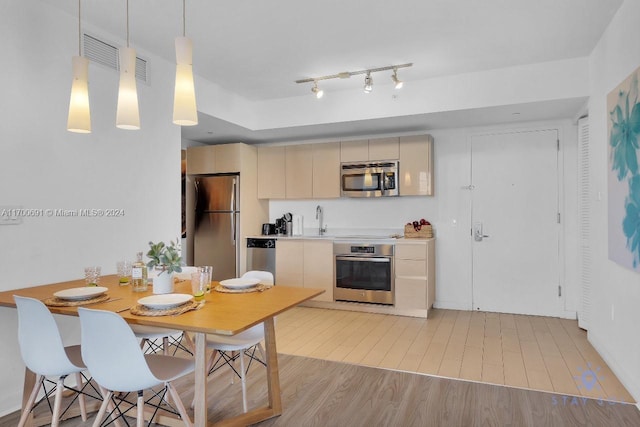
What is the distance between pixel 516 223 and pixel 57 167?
450 centimetres

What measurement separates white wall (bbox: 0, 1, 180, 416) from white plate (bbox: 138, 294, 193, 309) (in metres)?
1.15

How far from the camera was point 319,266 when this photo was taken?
5027mm

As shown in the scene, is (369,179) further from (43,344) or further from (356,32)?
(43,344)

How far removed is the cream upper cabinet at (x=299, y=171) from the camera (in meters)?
5.36

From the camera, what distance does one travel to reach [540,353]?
341 centimetres

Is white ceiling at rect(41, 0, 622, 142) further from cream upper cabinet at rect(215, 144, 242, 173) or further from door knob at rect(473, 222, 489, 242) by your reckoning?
door knob at rect(473, 222, 489, 242)

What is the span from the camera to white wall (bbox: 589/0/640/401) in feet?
8.32

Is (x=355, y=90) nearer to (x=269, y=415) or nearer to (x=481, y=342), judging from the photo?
(x=481, y=342)

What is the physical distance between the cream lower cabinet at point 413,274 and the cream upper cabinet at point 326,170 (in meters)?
1.16

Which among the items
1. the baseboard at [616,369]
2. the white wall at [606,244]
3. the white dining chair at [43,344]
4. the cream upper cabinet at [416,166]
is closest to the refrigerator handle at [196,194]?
the cream upper cabinet at [416,166]

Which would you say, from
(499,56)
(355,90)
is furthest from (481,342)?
(355,90)

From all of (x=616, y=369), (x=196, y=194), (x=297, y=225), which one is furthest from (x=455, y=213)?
(x=196, y=194)

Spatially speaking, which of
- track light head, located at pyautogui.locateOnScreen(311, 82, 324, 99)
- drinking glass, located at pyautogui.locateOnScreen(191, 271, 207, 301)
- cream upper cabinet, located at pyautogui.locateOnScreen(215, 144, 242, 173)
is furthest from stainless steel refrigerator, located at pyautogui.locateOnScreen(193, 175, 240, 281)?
drinking glass, located at pyautogui.locateOnScreen(191, 271, 207, 301)

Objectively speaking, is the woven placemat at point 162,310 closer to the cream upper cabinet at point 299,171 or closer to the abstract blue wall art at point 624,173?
the abstract blue wall art at point 624,173
